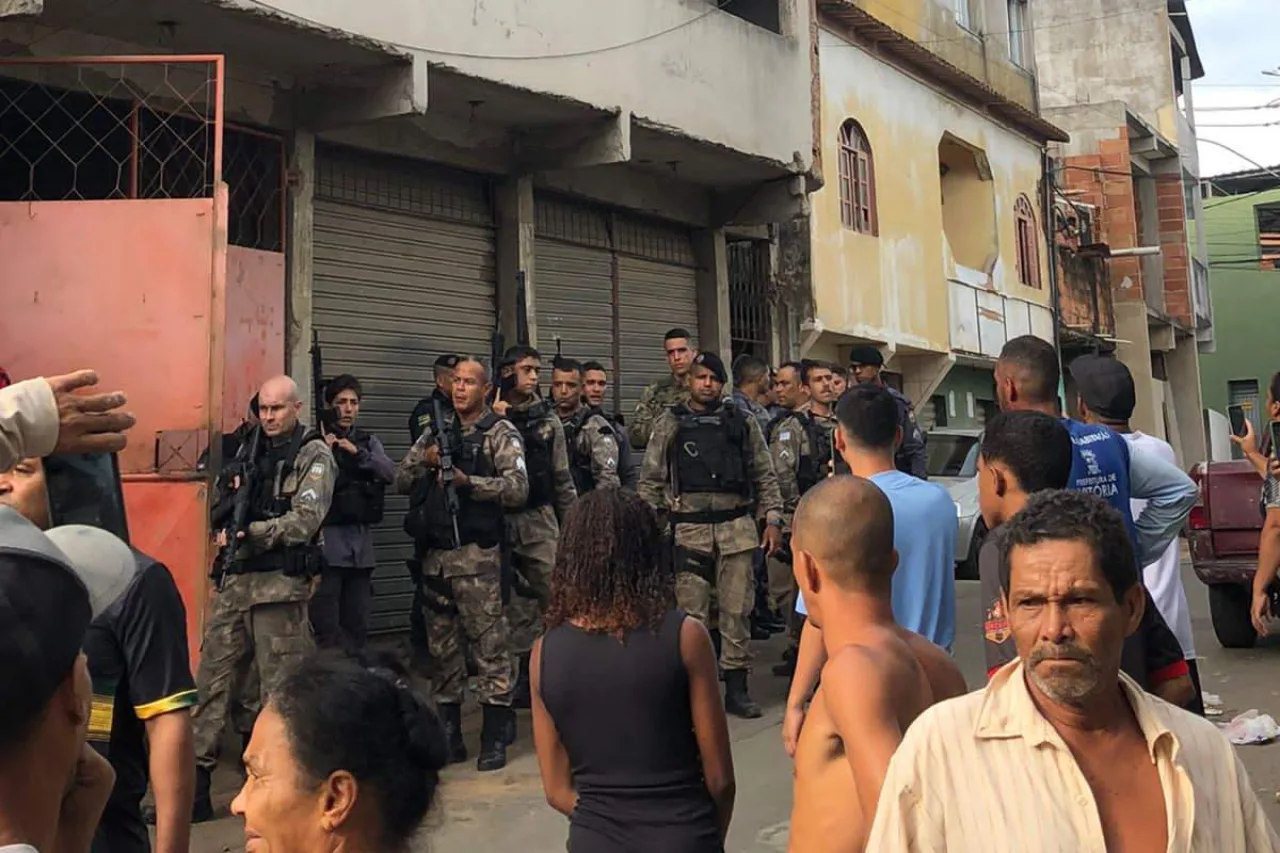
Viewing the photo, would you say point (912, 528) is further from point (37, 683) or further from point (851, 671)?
point (37, 683)

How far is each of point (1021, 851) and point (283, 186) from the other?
656 centimetres

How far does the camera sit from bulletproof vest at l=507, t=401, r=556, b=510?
20.6 ft

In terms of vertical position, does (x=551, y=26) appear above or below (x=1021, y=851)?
above

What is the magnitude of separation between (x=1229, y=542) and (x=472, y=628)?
5298mm

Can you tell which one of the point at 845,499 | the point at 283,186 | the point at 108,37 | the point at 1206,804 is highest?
the point at 108,37

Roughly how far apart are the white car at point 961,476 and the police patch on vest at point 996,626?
8928 mm

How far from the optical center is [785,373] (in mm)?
8328

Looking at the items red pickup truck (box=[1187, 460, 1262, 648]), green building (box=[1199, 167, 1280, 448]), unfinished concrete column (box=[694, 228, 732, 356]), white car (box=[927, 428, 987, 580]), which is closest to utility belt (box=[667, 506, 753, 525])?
red pickup truck (box=[1187, 460, 1262, 648])


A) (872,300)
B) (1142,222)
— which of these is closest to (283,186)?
(872,300)

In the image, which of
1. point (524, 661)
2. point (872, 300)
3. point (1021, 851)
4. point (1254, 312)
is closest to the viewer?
point (1021, 851)

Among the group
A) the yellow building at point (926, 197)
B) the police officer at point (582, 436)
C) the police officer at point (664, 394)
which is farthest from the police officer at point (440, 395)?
the yellow building at point (926, 197)

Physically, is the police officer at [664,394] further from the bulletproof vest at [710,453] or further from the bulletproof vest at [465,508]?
the bulletproof vest at [465,508]

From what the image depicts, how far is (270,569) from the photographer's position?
502 centimetres

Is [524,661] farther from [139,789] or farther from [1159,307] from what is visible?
[1159,307]
